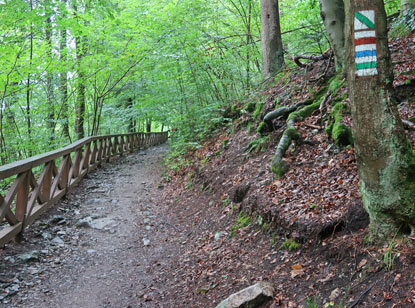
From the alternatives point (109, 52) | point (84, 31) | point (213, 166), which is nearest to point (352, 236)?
point (213, 166)

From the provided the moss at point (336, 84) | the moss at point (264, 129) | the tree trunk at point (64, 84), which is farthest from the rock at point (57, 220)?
the tree trunk at point (64, 84)

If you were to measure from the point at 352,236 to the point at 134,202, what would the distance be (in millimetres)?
5917

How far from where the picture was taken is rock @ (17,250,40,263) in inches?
180

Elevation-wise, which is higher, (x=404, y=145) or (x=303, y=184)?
(x=404, y=145)

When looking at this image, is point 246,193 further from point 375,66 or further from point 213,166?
point 375,66

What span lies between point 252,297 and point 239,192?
2.52 metres

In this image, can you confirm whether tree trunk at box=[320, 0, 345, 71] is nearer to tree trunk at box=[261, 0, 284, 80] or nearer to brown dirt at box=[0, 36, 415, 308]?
brown dirt at box=[0, 36, 415, 308]

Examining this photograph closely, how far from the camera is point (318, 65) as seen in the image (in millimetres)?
7324

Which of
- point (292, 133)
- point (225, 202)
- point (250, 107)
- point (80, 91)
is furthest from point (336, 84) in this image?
point (80, 91)

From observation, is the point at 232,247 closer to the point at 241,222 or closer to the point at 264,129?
the point at 241,222

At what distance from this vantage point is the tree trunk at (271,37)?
851 centimetres

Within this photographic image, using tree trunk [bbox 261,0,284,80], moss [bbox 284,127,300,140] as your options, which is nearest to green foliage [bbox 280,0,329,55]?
tree trunk [bbox 261,0,284,80]

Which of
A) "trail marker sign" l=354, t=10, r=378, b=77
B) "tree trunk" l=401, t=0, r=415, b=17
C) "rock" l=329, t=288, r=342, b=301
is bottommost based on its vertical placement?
"rock" l=329, t=288, r=342, b=301

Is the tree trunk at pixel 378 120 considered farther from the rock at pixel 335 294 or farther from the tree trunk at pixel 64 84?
the tree trunk at pixel 64 84
